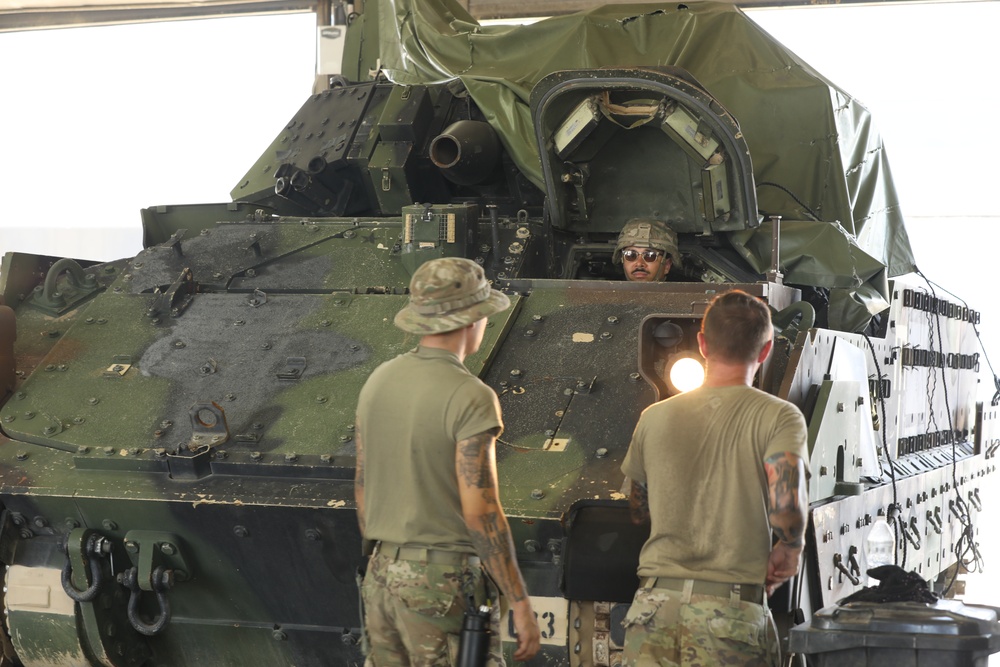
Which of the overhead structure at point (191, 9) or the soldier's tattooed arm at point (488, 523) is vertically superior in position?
the overhead structure at point (191, 9)

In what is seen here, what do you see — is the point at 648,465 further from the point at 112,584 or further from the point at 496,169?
the point at 496,169

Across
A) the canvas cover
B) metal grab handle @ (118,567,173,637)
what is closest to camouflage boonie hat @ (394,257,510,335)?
metal grab handle @ (118,567,173,637)

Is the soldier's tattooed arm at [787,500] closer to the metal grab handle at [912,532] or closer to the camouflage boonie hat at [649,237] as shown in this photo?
the camouflage boonie hat at [649,237]

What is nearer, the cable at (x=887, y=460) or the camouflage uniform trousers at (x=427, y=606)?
the camouflage uniform trousers at (x=427, y=606)

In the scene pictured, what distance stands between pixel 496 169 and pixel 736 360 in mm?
3331

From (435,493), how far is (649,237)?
232 centimetres

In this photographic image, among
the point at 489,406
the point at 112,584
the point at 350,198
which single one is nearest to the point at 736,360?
the point at 489,406

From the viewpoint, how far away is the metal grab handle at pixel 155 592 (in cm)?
432

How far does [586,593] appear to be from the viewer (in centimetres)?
378

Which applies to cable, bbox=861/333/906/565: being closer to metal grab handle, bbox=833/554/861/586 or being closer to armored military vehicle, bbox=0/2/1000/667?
armored military vehicle, bbox=0/2/1000/667

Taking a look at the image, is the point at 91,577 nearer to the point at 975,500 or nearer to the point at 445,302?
the point at 445,302

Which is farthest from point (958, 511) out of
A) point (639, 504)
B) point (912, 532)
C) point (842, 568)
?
point (639, 504)

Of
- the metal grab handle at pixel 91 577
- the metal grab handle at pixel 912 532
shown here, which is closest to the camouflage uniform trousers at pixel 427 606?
the metal grab handle at pixel 91 577

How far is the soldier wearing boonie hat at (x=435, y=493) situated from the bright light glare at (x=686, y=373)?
835 millimetres
